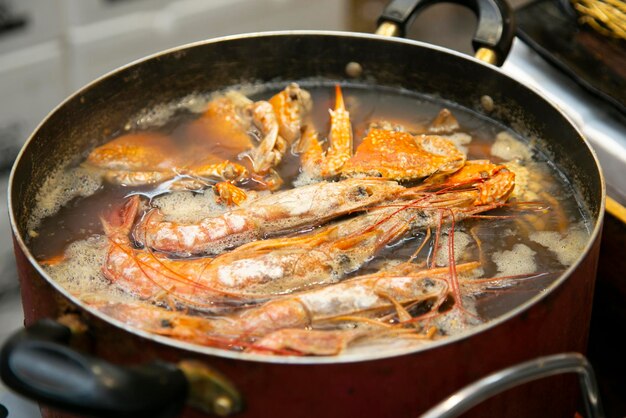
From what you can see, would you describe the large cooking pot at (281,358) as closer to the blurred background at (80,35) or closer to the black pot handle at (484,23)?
the black pot handle at (484,23)

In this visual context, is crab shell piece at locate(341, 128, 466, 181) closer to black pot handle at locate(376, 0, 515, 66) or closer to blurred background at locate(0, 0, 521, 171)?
black pot handle at locate(376, 0, 515, 66)

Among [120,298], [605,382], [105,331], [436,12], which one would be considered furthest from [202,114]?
[436,12]

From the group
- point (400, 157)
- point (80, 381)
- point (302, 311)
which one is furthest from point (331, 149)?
point (80, 381)

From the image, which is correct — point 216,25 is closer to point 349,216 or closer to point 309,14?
point 309,14

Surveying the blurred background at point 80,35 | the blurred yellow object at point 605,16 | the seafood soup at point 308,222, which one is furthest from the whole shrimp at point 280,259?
the blurred background at point 80,35

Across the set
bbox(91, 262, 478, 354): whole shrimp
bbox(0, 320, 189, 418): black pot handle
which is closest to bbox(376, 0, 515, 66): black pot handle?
bbox(91, 262, 478, 354): whole shrimp

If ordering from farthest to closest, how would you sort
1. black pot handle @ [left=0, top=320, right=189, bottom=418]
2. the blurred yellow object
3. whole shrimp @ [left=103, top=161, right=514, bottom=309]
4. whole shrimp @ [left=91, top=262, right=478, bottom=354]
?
the blurred yellow object
whole shrimp @ [left=103, top=161, right=514, bottom=309]
whole shrimp @ [left=91, top=262, right=478, bottom=354]
black pot handle @ [left=0, top=320, right=189, bottom=418]

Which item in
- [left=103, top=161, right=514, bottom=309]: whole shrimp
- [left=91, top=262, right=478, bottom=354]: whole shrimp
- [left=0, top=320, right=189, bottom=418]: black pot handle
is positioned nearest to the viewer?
[left=0, top=320, right=189, bottom=418]: black pot handle
